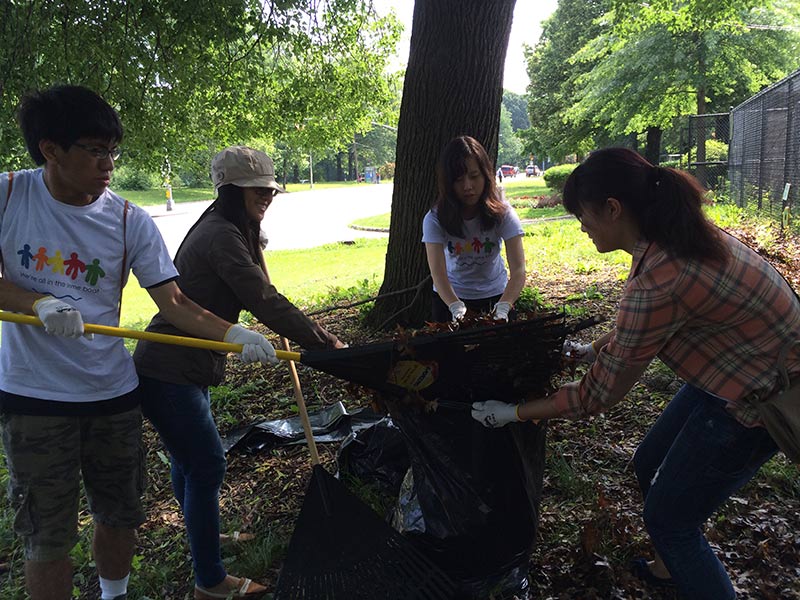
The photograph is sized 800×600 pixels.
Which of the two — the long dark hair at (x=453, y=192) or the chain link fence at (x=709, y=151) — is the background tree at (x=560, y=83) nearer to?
the chain link fence at (x=709, y=151)

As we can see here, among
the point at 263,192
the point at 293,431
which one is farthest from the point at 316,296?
the point at 263,192

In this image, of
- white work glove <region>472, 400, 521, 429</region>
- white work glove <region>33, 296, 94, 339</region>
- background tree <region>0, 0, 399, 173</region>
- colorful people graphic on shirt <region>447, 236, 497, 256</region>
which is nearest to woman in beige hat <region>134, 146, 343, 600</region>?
white work glove <region>33, 296, 94, 339</region>

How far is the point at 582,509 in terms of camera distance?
106 inches

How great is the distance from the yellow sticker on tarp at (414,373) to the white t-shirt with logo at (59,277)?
90 cm

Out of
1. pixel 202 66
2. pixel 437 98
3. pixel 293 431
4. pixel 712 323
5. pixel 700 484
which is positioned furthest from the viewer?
pixel 202 66

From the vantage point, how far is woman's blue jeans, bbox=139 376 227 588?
2.10 m

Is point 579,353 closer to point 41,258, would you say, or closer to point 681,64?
point 41,258

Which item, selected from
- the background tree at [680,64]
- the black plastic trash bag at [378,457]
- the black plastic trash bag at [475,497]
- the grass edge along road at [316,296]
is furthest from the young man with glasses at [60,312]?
the background tree at [680,64]

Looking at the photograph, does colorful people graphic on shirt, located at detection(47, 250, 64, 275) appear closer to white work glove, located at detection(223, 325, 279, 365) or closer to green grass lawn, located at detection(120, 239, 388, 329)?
white work glove, located at detection(223, 325, 279, 365)

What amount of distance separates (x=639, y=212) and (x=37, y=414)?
72.5 inches

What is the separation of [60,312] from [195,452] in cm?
68

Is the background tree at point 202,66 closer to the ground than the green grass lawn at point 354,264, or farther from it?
farther from it

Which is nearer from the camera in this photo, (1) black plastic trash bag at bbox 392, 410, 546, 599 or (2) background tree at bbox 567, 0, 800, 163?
(1) black plastic trash bag at bbox 392, 410, 546, 599

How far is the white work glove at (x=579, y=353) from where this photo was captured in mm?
2109
